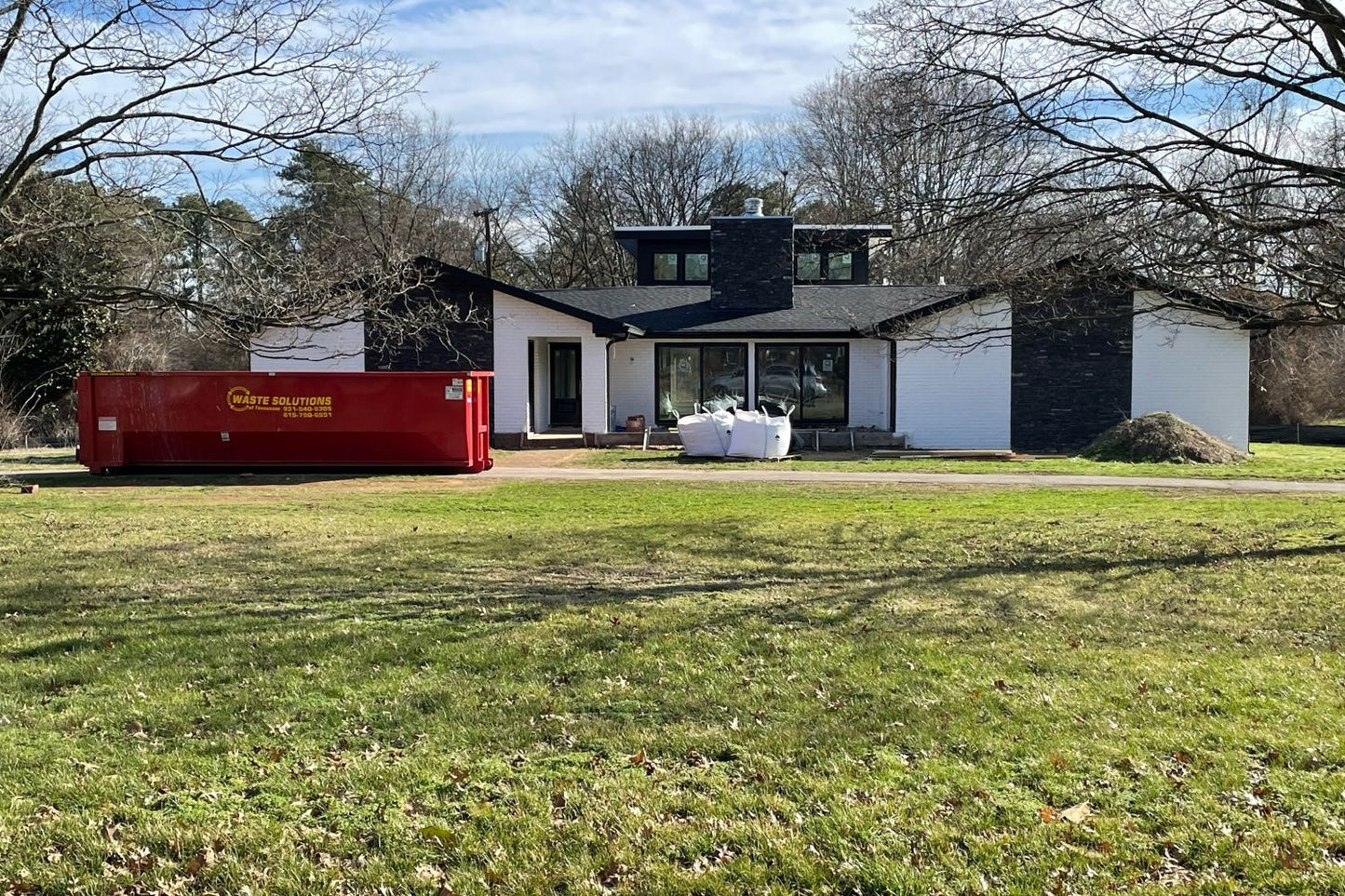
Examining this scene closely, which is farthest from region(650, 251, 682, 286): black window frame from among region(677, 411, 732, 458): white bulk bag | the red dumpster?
the red dumpster

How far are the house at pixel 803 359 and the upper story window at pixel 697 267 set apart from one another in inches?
84.3

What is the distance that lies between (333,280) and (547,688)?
747 centimetres

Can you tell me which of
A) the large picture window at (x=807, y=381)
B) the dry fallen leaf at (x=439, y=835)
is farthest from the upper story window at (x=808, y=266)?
the dry fallen leaf at (x=439, y=835)

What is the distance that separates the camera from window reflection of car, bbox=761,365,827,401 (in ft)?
91.9

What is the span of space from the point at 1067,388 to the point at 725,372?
845 cm

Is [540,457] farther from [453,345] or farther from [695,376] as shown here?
[695,376]

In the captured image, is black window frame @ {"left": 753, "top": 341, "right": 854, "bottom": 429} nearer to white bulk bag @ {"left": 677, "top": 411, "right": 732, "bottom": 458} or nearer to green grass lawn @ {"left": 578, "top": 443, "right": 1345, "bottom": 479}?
green grass lawn @ {"left": 578, "top": 443, "right": 1345, "bottom": 479}

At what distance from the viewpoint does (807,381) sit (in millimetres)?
28031

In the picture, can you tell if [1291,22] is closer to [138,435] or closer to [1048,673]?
[1048,673]

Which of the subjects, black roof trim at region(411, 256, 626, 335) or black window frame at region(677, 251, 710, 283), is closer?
black roof trim at region(411, 256, 626, 335)

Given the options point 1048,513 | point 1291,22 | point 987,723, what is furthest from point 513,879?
point 1048,513

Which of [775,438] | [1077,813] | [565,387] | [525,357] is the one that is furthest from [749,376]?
[1077,813]

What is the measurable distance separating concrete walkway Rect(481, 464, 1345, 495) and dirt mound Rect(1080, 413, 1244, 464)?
10.5 ft

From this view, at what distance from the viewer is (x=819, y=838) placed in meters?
4.04
